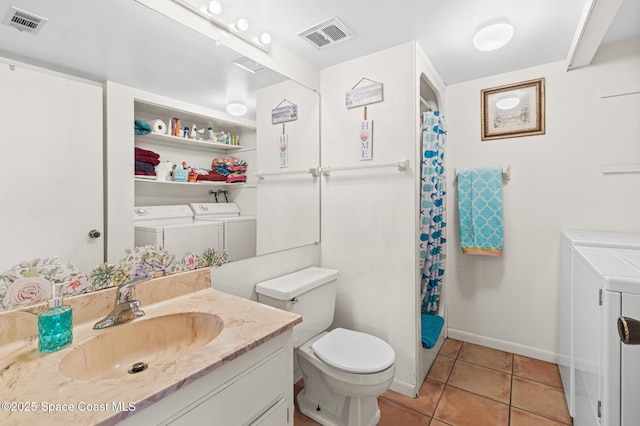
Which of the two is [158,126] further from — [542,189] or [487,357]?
[487,357]

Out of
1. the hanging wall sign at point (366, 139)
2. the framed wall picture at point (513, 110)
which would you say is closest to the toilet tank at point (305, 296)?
the hanging wall sign at point (366, 139)

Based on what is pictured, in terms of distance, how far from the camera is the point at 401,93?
190 centimetres

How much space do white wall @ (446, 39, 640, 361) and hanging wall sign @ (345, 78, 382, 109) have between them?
100 cm

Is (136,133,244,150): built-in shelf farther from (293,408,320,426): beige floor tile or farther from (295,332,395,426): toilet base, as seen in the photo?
(293,408,320,426): beige floor tile

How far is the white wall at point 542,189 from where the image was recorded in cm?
197

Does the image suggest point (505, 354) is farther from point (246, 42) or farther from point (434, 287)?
point (246, 42)

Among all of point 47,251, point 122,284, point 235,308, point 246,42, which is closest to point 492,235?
point 235,308

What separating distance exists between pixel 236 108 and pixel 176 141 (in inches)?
18.1

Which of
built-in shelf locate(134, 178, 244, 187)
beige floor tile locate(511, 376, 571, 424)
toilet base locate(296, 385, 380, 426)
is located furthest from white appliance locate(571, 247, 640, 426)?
built-in shelf locate(134, 178, 244, 187)

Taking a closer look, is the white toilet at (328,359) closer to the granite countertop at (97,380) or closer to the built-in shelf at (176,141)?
the granite countertop at (97,380)

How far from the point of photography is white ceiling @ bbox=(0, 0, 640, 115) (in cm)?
106


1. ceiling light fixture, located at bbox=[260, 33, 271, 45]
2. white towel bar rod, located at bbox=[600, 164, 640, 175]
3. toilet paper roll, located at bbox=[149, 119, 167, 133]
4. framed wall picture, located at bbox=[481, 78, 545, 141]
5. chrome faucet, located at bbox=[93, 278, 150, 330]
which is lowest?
chrome faucet, located at bbox=[93, 278, 150, 330]

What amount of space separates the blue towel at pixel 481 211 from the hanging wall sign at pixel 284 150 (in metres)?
1.48

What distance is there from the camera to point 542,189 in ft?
7.34
